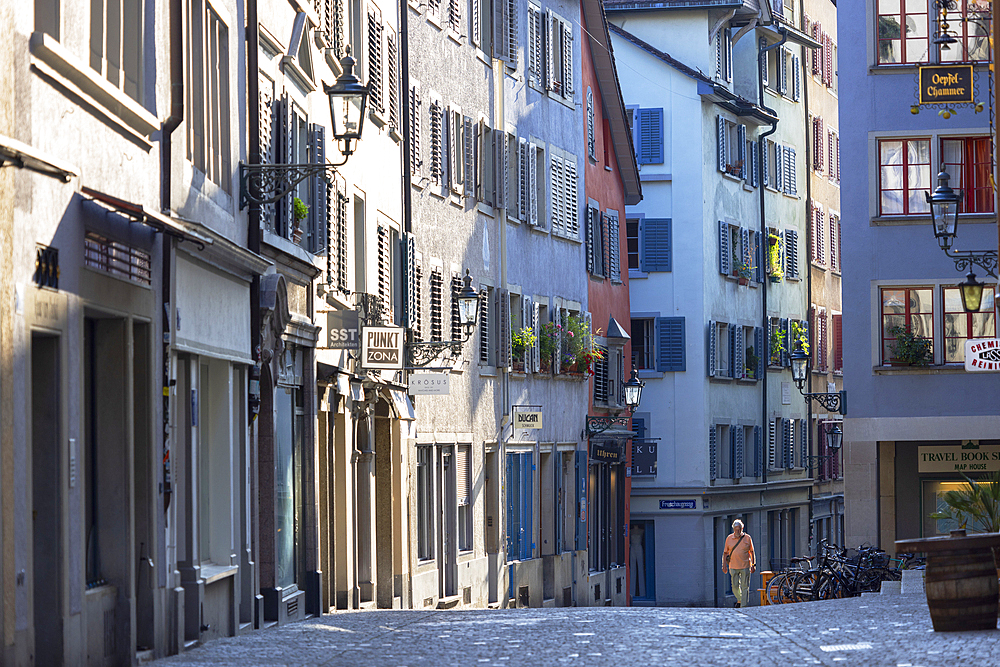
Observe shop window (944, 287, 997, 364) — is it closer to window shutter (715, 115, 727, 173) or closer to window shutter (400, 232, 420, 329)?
window shutter (400, 232, 420, 329)

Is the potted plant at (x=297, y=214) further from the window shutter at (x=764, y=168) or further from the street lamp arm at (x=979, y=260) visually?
the window shutter at (x=764, y=168)

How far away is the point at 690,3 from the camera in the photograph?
46312 mm

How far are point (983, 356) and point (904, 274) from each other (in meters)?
9.96

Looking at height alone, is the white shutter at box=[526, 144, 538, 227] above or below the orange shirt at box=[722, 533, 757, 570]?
above

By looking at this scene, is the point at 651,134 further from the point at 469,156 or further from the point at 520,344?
the point at 469,156

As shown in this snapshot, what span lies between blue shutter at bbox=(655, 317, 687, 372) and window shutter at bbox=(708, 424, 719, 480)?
1864 mm

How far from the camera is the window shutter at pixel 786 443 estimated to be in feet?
165

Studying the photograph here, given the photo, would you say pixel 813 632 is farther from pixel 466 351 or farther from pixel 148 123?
pixel 466 351

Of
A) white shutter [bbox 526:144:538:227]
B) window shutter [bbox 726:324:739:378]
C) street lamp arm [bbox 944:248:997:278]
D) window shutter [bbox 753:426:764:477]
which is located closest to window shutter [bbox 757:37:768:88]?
window shutter [bbox 726:324:739:378]

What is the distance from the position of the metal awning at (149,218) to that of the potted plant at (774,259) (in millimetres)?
36873

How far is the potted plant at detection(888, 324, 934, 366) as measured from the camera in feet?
103

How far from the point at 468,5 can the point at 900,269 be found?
30.1ft

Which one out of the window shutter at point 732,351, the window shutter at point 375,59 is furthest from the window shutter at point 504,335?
the window shutter at point 732,351

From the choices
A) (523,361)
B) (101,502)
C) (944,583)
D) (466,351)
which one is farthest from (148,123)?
(523,361)
